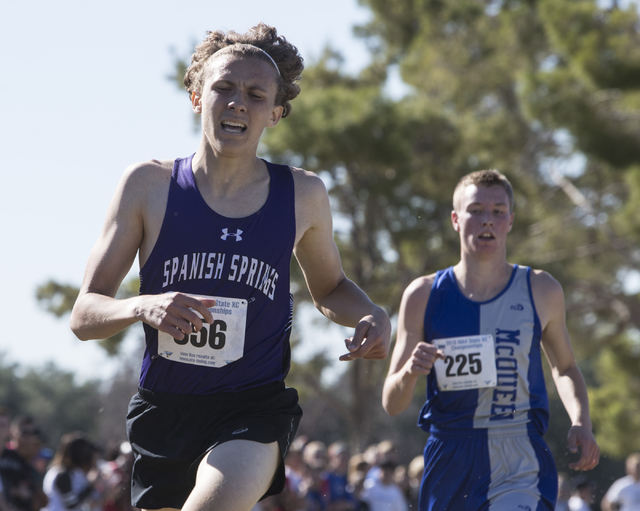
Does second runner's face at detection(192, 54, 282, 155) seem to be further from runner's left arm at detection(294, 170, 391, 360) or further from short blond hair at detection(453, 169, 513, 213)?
short blond hair at detection(453, 169, 513, 213)

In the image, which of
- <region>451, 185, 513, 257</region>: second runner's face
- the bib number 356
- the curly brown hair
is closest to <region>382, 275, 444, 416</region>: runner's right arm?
<region>451, 185, 513, 257</region>: second runner's face

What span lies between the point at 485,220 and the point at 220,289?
1.78 m

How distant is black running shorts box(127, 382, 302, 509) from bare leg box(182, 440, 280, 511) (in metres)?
0.08

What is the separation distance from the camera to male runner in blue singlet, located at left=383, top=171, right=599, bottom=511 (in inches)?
151

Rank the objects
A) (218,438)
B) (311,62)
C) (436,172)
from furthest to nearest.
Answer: (311,62)
(436,172)
(218,438)

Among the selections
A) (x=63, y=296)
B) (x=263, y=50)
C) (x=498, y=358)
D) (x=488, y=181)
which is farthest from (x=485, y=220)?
(x=63, y=296)

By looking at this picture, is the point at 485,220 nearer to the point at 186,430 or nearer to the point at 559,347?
the point at 559,347

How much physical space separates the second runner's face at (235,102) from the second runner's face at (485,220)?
4.99ft

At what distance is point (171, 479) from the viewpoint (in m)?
2.88

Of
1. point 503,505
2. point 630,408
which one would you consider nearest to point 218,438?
point 503,505

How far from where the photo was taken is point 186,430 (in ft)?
9.38

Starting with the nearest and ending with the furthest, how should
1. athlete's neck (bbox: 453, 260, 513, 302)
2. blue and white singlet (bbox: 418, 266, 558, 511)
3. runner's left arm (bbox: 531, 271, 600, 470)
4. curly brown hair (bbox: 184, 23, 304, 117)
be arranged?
curly brown hair (bbox: 184, 23, 304, 117)
blue and white singlet (bbox: 418, 266, 558, 511)
runner's left arm (bbox: 531, 271, 600, 470)
athlete's neck (bbox: 453, 260, 513, 302)

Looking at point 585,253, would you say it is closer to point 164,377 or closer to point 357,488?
point 357,488

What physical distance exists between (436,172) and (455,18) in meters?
5.48
